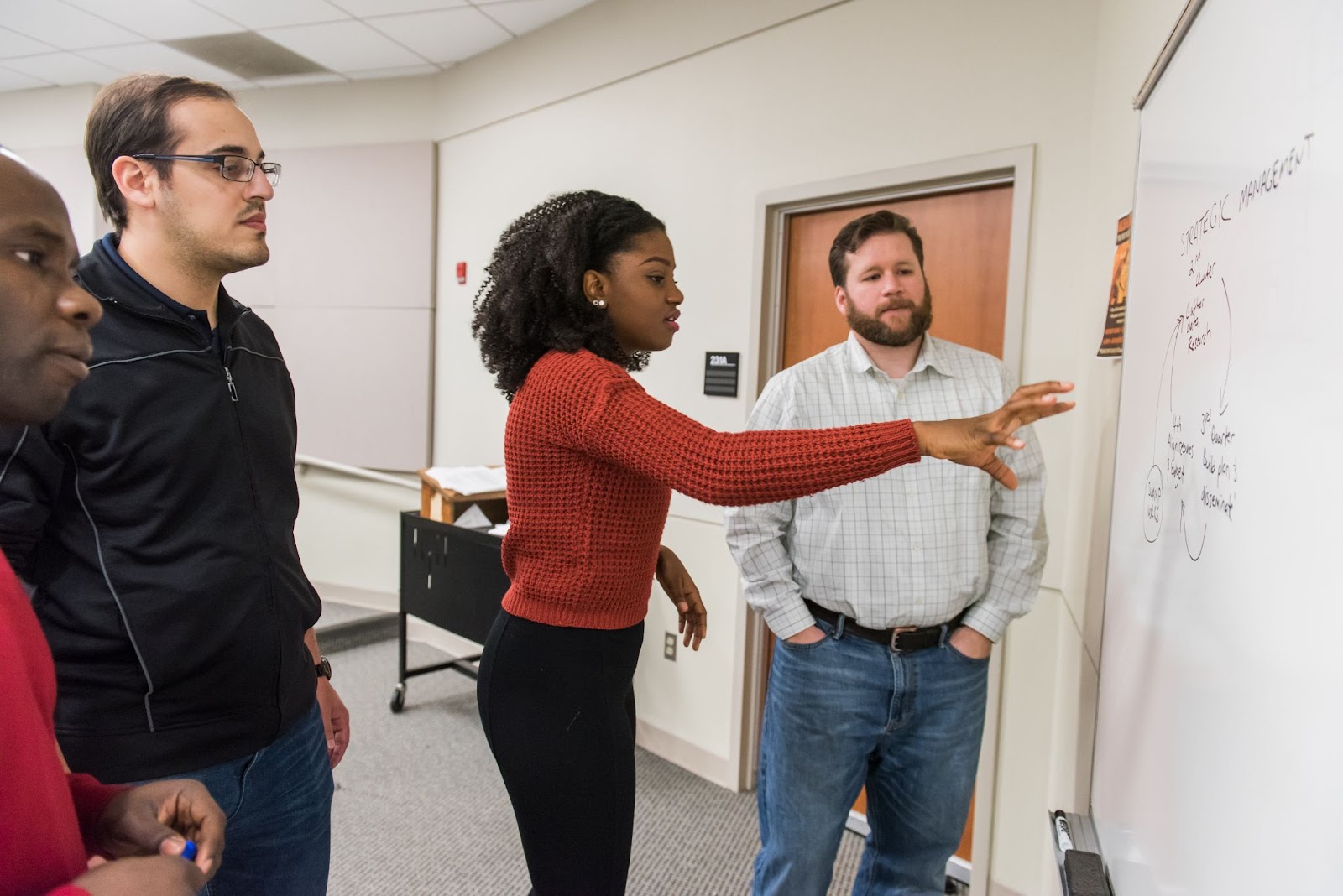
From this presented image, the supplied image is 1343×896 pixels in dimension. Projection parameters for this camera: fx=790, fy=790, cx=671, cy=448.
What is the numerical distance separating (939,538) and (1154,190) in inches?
27.7

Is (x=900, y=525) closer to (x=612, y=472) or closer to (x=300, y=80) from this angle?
(x=612, y=472)

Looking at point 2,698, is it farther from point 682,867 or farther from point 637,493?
point 682,867

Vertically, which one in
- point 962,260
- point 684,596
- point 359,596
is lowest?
point 359,596

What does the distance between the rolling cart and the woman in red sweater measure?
5.41 feet

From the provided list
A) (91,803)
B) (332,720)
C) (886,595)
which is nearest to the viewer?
(91,803)

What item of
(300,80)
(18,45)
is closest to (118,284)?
(300,80)

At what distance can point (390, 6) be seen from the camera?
10.5 feet

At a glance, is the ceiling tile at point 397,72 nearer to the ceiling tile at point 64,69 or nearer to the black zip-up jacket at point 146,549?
the ceiling tile at point 64,69

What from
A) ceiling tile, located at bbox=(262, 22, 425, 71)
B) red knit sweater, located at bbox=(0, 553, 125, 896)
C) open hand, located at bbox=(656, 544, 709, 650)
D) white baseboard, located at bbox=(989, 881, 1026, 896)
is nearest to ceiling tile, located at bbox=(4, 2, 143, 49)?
ceiling tile, located at bbox=(262, 22, 425, 71)

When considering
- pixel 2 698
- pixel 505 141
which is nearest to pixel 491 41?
pixel 505 141

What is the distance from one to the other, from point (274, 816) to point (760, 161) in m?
2.17

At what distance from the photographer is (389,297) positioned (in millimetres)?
4168

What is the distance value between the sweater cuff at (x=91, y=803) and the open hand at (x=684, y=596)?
0.94 meters

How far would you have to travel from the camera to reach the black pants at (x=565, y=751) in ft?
3.60
